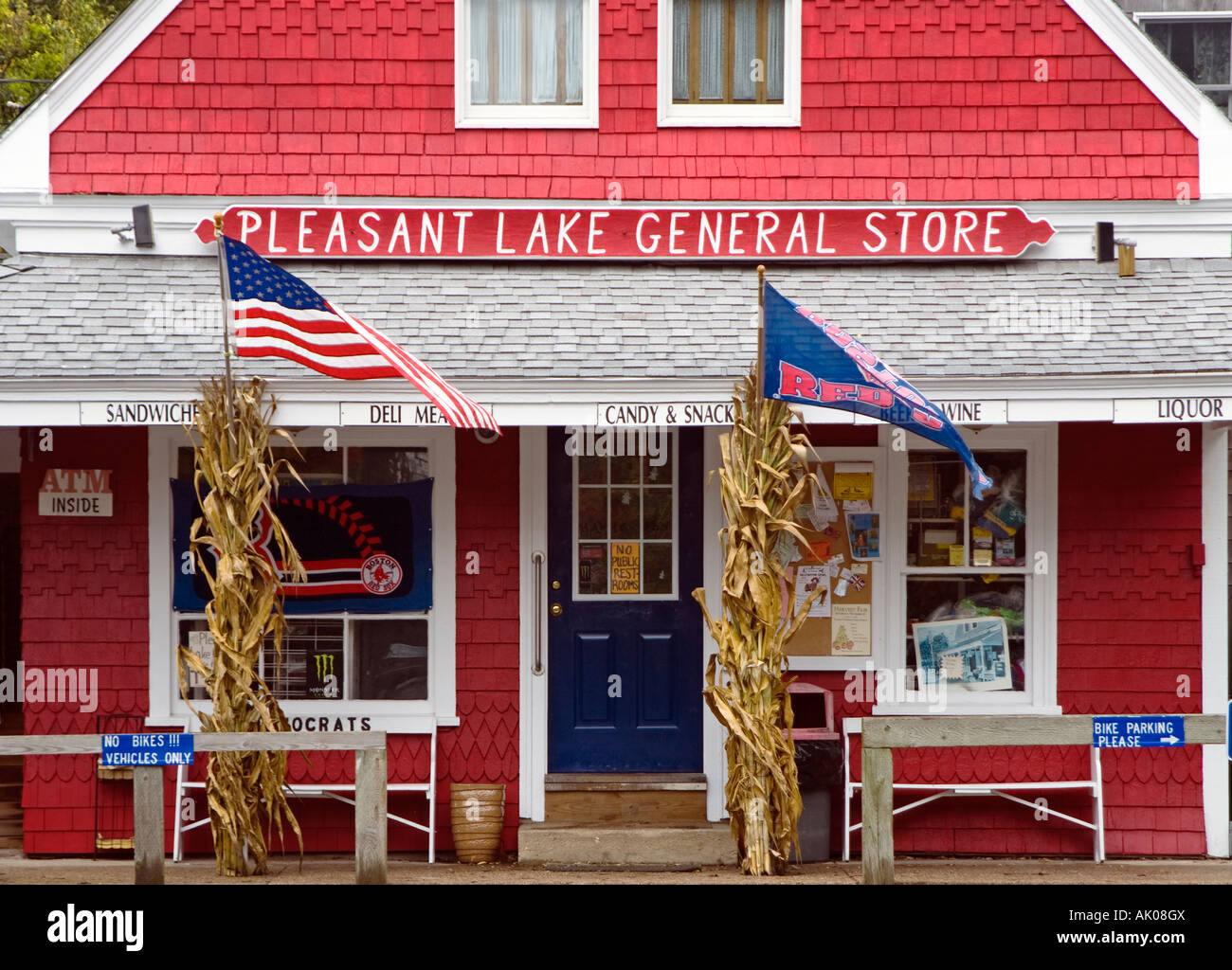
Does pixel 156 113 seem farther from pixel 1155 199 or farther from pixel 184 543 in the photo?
pixel 1155 199

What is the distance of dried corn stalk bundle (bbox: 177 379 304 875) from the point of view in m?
7.23

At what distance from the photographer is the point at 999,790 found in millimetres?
8148

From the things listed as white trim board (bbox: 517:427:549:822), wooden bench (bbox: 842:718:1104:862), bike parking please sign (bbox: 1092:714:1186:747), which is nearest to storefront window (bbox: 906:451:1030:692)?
wooden bench (bbox: 842:718:1104:862)

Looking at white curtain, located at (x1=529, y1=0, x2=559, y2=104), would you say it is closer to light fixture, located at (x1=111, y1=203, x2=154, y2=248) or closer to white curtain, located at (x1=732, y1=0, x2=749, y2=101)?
white curtain, located at (x1=732, y1=0, x2=749, y2=101)

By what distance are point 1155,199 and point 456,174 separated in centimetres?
448

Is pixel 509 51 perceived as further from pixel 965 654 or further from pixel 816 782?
pixel 816 782

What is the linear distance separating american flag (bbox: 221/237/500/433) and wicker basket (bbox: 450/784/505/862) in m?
2.47

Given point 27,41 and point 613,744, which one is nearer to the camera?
point 613,744

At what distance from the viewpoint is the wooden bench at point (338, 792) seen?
7934 millimetres

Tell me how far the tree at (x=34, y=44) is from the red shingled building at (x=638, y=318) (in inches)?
320

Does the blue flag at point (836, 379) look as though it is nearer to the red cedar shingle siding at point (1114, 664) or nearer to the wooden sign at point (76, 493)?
the red cedar shingle siding at point (1114, 664)

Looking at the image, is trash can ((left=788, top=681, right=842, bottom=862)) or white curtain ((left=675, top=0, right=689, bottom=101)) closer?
trash can ((left=788, top=681, right=842, bottom=862))
